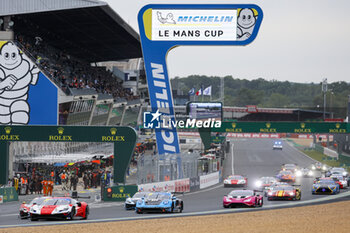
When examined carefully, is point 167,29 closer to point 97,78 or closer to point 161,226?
point 97,78

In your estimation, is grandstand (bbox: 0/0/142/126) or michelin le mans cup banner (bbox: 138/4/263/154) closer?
michelin le mans cup banner (bbox: 138/4/263/154)

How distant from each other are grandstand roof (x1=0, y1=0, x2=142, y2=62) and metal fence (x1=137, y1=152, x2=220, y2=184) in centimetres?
1450

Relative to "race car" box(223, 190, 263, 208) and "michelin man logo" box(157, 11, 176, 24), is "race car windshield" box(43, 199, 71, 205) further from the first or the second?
"michelin man logo" box(157, 11, 176, 24)

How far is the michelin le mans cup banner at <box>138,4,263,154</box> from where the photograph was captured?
45.0 m

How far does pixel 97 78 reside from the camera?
66625 mm

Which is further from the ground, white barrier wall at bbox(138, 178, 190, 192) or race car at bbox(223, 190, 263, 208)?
race car at bbox(223, 190, 263, 208)

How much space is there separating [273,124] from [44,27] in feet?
74.2

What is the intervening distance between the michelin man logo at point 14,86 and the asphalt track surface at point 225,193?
15.2 m

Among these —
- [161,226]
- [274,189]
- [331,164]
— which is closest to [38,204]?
[161,226]

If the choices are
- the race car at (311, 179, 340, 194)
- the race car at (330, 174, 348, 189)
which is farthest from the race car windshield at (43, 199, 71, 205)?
the race car at (330, 174, 348, 189)

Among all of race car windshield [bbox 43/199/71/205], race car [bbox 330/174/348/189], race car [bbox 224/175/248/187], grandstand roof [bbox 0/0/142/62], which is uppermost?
grandstand roof [bbox 0/0/142/62]

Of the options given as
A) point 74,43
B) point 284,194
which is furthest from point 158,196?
point 74,43

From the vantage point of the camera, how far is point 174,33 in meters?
46.1

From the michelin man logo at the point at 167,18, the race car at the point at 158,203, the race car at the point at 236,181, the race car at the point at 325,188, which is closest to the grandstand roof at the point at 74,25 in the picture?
the michelin man logo at the point at 167,18
